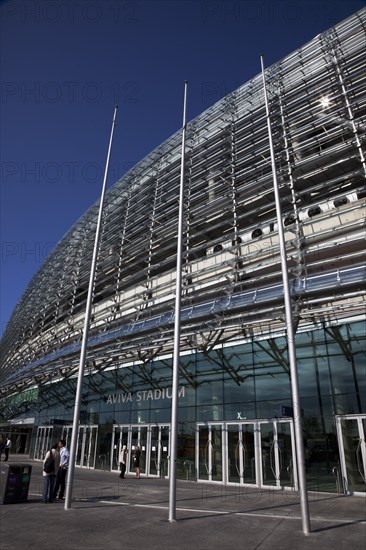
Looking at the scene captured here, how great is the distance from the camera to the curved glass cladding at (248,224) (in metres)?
15.0

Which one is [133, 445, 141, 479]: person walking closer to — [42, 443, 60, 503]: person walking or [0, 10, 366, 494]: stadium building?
[0, 10, 366, 494]: stadium building

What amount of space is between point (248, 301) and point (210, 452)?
751 centimetres

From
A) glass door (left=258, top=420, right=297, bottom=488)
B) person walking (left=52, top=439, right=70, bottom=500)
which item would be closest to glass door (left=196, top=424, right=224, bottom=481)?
glass door (left=258, top=420, right=297, bottom=488)

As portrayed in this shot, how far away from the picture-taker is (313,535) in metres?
7.39

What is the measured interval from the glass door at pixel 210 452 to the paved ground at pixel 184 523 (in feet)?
11.1

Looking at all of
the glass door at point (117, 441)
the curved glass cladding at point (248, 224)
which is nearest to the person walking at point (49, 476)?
the curved glass cladding at point (248, 224)

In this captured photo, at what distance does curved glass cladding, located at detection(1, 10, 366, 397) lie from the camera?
49.3ft

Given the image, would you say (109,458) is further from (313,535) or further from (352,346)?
(313,535)

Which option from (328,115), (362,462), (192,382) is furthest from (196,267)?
(362,462)

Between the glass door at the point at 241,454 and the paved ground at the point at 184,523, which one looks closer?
the paved ground at the point at 184,523

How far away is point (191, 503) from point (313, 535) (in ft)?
15.8

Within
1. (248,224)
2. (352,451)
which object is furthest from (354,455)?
(248,224)

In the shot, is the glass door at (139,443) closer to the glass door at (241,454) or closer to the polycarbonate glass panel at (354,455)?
the glass door at (241,454)

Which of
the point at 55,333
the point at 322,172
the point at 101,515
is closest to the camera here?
the point at 101,515
